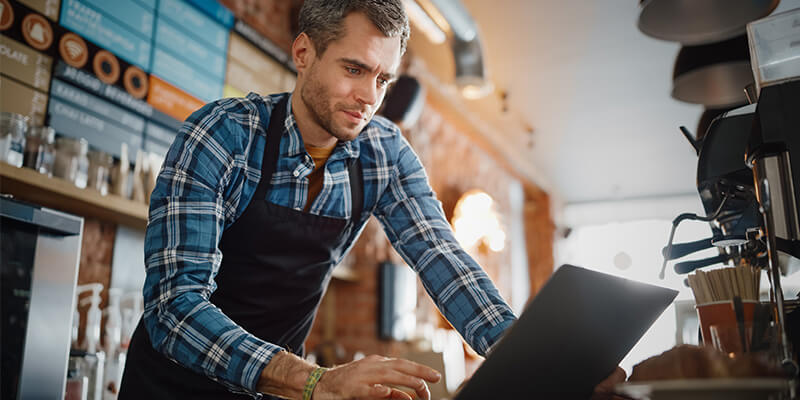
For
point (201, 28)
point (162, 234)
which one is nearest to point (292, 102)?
point (162, 234)

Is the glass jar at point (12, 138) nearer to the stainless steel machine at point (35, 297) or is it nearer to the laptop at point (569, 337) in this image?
the stainless steel machine at point (35, 297)

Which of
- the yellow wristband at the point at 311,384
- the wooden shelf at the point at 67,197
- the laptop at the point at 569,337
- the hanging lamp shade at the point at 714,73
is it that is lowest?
the yellow wristband at the point at 311,384

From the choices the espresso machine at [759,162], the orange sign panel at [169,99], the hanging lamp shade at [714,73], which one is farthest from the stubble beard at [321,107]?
the hanging lamp shade at [714,73]

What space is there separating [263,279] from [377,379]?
22.2 inches

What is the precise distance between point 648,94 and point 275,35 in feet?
10.7

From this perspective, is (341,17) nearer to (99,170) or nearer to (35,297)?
(35,297)

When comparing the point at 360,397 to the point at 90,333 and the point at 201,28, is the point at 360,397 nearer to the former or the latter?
the point at 90,333

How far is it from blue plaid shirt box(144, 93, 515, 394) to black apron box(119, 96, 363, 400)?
25mm

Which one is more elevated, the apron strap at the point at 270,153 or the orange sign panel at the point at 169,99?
the orange sign panel at the point at 169,99

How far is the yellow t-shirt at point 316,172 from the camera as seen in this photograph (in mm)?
1349

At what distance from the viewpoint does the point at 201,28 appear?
2.57m

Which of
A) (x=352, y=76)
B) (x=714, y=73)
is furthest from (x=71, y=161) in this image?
(x=714, y=73)

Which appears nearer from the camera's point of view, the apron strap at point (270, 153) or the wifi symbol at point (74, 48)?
the apron strap at point (270, 153)

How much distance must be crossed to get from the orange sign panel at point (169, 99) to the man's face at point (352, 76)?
1.25 meters
